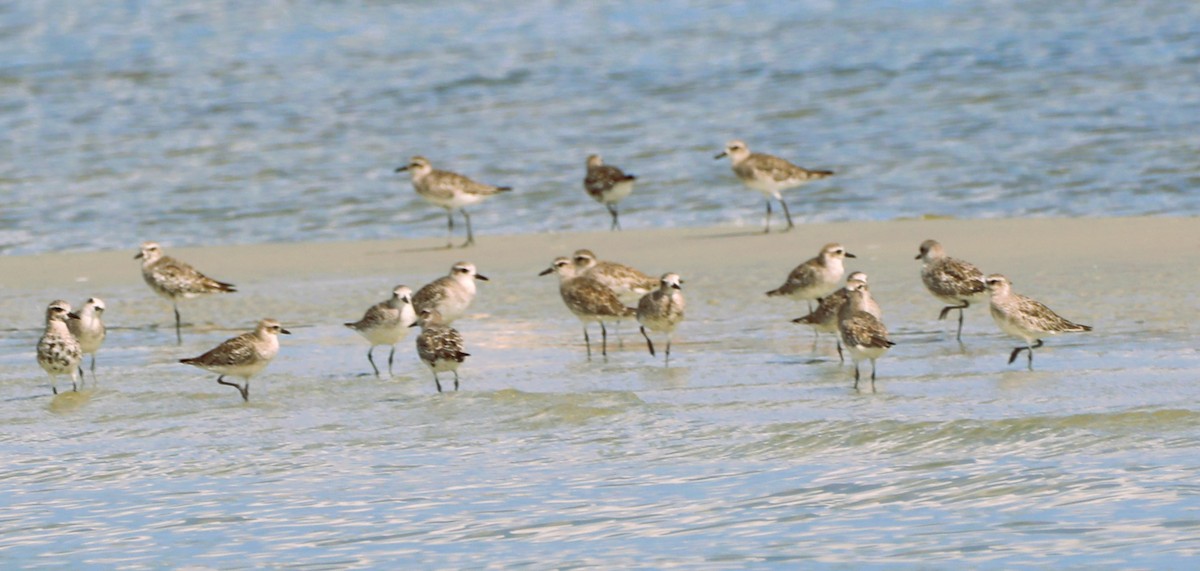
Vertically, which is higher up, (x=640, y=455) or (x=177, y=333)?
(x=177, y=333)

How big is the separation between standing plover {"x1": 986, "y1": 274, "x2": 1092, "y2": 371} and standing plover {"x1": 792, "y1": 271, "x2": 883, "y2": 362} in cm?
80

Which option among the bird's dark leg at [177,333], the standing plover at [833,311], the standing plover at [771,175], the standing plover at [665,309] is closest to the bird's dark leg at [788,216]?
the standing plover at [771,175]

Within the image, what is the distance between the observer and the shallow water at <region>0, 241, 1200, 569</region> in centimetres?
728

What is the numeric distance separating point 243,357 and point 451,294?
8.65 feet

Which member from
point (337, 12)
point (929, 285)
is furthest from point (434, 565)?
point (337, 12)

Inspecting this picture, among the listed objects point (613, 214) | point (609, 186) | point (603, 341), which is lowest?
point (603, 341)

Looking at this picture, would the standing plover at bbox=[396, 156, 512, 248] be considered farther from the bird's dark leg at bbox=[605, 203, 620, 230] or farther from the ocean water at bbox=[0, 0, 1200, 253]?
the bird's dark leg at bbox=[605, 203, 620, 230]

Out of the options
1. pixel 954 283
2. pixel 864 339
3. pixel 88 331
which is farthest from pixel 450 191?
pixel 864 339

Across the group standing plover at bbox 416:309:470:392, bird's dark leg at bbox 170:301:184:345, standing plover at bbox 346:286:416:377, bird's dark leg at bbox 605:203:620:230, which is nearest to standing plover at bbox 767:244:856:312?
standing plover at bbox 346:286:416:377

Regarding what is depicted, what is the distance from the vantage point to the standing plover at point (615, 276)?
13891mm

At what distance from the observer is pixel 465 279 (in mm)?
13305

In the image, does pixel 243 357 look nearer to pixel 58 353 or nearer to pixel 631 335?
pixel 58 353

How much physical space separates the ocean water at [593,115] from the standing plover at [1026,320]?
650 centimetres

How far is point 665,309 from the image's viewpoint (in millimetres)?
11781
